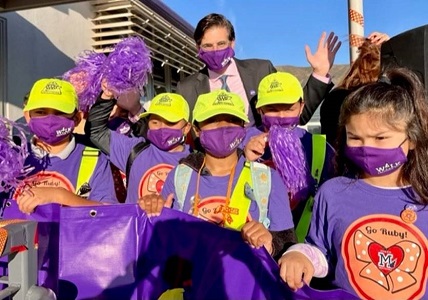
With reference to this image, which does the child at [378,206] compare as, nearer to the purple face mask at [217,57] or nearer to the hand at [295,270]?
the hand at [295,270]

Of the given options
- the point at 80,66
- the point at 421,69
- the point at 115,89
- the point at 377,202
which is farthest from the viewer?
the point at 80,66

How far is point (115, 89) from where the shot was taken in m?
3.20

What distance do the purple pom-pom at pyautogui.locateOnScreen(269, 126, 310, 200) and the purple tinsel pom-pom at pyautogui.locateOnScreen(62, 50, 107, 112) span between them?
1.30 meters

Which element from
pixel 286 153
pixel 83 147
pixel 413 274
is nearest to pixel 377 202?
pixel 413 274

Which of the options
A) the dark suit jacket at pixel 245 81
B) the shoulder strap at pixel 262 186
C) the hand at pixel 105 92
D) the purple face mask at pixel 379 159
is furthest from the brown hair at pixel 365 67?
the hand at pixel 105 92

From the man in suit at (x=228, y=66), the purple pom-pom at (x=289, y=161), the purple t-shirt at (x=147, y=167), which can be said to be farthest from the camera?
the man in suit at (x=228, y=66)

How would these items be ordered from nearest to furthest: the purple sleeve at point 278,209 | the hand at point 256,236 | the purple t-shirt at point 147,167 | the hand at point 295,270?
the hand at point 295,270 → the hand at point 256,236 → the purple sleeve at point 278,209 → the purple t-shirt at point 147,167

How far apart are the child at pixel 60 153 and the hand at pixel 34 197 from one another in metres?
0.36

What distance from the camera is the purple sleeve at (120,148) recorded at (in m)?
3.33

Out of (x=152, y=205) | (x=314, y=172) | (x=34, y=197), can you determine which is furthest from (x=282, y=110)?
(x=34, y=197)

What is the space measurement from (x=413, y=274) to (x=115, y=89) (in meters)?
2.14

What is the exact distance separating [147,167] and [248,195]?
0.89 meters

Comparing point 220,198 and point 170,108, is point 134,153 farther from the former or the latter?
point 220,198

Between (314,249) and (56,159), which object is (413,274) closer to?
(314,249)
